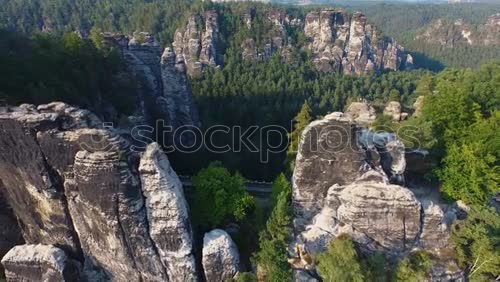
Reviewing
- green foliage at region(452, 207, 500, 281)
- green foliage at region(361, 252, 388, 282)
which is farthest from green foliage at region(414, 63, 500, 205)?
green foliage at region(361, 252, 388, 282)

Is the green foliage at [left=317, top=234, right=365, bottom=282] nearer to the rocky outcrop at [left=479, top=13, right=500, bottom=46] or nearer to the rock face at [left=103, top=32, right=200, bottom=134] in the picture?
the rock face at [left=103, top=32, right=200, bottom=134]

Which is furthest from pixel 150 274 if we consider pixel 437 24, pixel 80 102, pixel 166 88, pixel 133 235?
pixel 437 24

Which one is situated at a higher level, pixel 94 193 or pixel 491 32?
pixel 94 193

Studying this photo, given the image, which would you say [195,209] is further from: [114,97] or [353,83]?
[353,83]

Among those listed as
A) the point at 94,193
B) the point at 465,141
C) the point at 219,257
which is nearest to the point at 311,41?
the point at 465,141

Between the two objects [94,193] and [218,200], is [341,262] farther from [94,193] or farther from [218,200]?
[94,193]
